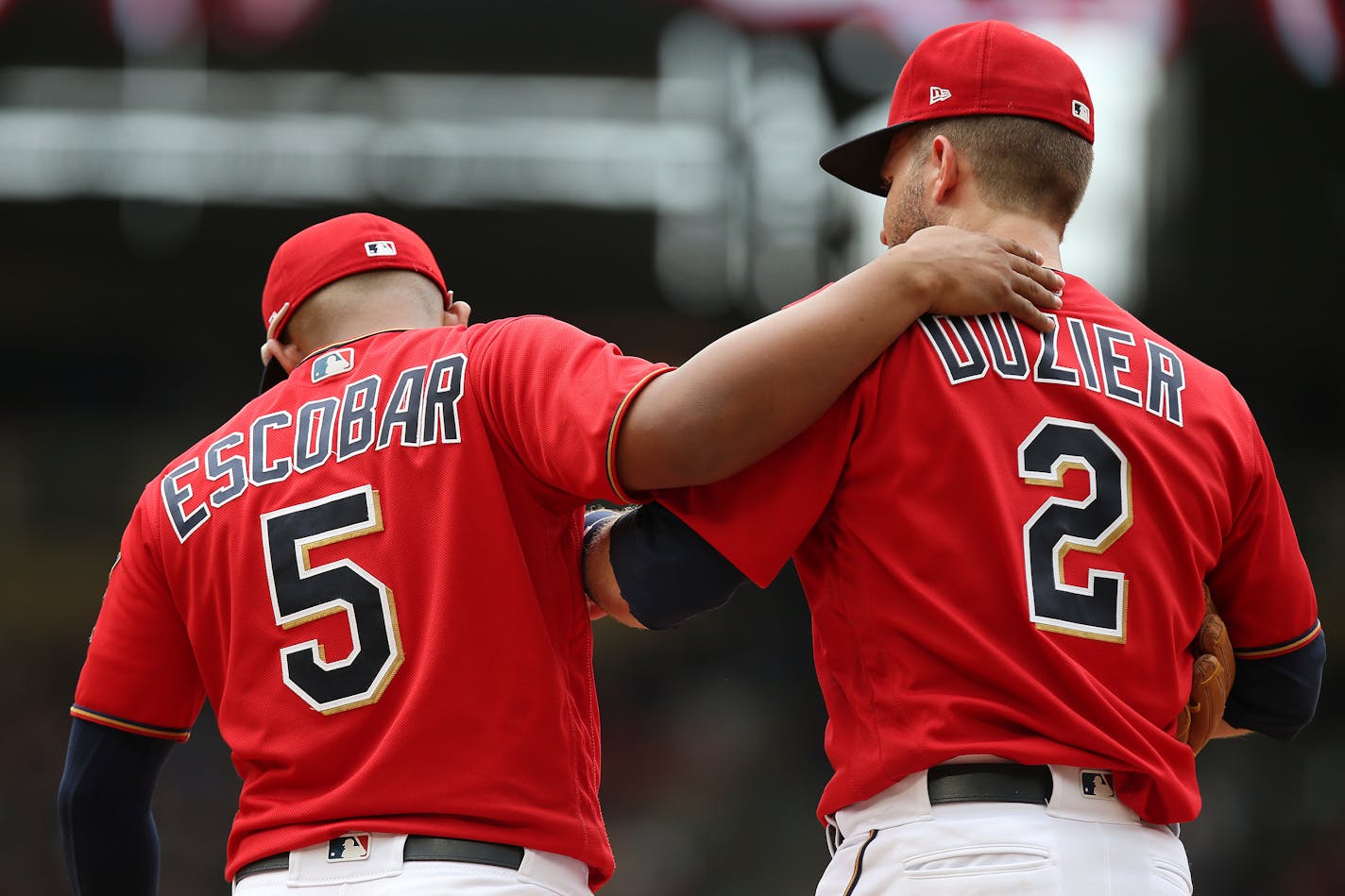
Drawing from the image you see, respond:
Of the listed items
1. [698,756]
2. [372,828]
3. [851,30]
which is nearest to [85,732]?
[372,828]

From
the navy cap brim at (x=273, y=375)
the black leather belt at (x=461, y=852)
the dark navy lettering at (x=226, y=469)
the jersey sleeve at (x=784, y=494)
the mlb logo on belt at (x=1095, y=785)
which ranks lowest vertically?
the black leather belt at (x=461, y=852)

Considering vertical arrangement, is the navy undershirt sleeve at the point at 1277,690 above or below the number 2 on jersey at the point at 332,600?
below

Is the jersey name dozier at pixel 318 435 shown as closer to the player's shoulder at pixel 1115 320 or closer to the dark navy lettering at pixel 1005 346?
the dark navy lettering at pixel 1005 346

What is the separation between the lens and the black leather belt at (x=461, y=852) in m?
2.27

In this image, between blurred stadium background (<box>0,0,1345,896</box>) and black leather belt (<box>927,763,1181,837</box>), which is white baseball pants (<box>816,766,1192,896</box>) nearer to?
black leather belt (<box>927,763,1181,837</box>)

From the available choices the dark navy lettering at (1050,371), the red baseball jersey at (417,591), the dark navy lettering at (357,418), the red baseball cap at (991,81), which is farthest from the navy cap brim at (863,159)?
the dark navy lettering at (357,418)

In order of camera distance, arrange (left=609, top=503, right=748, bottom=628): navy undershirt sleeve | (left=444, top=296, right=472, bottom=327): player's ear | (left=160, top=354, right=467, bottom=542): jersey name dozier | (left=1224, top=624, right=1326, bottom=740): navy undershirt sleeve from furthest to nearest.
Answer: (left=444, top=296, right=472, bottom=327): player's ear, (left=1224, top=624, right=1326, bottom=740): navy undershirt sleeve, (left=160, top=354, right=467, bottom=542): jersey name dozier, (left=609, top=503, right=748, bottom=628): navy undershirt sleeve

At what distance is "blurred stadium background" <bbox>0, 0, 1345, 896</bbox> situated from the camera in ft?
30.2

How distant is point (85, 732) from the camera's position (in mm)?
2625

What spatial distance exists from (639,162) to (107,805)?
750 centimetres

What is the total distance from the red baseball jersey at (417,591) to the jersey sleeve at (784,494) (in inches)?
7.4

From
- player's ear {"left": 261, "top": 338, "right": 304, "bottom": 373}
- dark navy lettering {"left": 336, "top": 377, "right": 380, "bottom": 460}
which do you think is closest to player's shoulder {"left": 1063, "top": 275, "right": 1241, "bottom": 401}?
dark navy lettering {"left": 336, "top": 377, "right": 380, "bottom": 460}

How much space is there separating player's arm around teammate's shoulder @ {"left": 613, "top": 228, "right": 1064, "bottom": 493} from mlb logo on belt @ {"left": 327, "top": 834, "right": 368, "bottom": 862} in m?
0.68

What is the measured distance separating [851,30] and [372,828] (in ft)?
25.1
